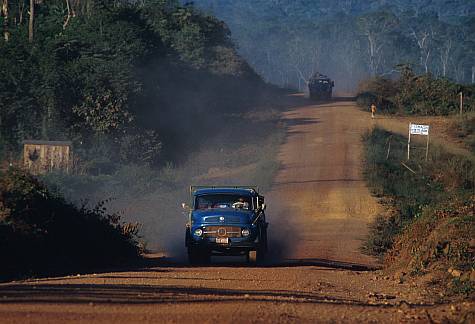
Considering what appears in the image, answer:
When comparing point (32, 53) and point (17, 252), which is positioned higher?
point (32, 53)

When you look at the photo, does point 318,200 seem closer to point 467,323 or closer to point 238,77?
point 467,323

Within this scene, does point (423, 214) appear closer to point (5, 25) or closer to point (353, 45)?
point (5, 25)

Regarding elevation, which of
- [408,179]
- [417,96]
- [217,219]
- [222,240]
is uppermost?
[417,96]

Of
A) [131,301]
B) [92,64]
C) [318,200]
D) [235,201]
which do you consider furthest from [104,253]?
[92,64]

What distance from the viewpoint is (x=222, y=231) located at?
20.6 metres

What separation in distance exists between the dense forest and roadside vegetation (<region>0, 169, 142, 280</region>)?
286ft

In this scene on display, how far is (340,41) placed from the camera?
13612cm

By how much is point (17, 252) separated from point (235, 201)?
18.4 ft

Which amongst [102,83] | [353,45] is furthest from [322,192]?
[353,45]

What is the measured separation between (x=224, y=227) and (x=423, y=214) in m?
4.89

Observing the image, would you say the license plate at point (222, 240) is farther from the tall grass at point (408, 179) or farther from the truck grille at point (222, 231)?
the tall grass at point (408, 179)

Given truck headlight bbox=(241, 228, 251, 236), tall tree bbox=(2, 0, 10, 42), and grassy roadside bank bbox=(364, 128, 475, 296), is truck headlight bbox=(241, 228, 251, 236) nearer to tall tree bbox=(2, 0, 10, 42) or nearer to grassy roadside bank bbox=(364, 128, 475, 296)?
grassy roadside bank bbox=(364, 128, 475, 296)

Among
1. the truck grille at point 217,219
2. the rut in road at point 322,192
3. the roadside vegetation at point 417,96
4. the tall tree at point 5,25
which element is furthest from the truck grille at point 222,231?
the roadside vegetation at point 417,96

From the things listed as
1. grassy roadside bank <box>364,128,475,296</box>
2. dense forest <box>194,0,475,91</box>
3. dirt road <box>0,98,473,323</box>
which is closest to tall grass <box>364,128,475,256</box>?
grassy roadside bank <box>364,128,475,296</box>
